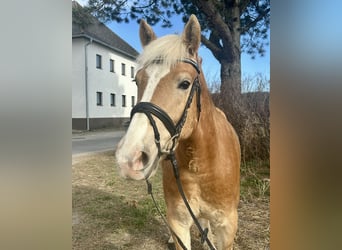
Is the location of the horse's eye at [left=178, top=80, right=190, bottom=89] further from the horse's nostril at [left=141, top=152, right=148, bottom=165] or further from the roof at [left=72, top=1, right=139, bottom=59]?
the roof at [left=72, top=1, right=139, bottom=59]

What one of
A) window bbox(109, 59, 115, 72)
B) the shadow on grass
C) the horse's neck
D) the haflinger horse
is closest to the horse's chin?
the haflinger horse

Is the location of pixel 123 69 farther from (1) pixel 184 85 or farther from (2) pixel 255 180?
Result: (2) pixel 255 180

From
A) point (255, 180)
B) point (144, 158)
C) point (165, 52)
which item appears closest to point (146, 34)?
A: point (165, 52)

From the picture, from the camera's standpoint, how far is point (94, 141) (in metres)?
1.07

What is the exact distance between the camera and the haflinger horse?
71 centimetres

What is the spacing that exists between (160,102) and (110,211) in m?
0.61

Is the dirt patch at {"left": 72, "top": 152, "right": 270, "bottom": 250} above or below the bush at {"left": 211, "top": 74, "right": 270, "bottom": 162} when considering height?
below

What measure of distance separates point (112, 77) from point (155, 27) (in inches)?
9.9

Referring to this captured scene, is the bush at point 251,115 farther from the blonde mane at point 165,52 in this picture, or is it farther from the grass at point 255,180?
the blonde mane at point 165,52
